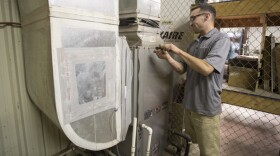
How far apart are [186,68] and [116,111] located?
0.88m

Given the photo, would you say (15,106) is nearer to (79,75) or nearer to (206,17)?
(79,75)

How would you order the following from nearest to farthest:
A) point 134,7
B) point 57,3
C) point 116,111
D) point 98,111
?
1. point 57,3
2. point 98,111
3. point 116,111
4. point 134,7

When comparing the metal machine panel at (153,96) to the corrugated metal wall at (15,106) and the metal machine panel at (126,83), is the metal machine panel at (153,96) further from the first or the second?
the corrugated metal wall at (15,106)

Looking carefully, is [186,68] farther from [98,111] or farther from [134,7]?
[98,111]

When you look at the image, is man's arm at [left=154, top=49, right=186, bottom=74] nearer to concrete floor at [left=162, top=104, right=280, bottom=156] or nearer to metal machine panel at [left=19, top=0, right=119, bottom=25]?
metal machine panel at [left=19, top=0, right=119, bottom=25]

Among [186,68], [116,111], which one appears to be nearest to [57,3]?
[116,111]

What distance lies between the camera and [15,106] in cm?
160

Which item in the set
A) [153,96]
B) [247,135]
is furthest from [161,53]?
[247,135]

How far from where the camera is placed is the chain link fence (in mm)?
1641

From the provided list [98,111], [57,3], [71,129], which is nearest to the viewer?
[57,3]

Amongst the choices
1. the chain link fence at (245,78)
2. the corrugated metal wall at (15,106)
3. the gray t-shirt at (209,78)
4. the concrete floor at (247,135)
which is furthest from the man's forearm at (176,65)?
the corrugated metal wall at (15,106)

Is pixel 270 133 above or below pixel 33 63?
below

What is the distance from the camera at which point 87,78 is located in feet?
3.72

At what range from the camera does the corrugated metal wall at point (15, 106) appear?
4.85ft
